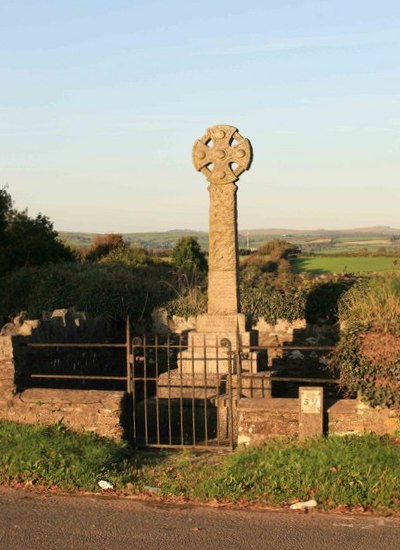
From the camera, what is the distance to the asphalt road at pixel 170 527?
252 inches

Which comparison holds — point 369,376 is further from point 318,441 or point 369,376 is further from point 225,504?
point 225,504

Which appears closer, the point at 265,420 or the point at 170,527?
the point at 170,527

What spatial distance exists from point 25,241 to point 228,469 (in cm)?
2109

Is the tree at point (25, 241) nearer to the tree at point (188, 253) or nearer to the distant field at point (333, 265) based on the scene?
the tree at point (188, 253)

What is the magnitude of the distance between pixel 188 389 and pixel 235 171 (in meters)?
4.53

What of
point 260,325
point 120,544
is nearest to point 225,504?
point 120,544

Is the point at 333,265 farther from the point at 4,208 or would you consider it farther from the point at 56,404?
the point at 56,404

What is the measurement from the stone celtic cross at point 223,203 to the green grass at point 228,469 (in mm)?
5446

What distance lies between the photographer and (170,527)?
684 cm

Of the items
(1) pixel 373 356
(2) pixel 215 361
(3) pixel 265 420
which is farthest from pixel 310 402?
(2) pixel 215 361

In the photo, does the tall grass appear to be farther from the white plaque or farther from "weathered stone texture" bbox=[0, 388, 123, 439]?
"weathered stone texture" bbox=[0, 388, 123, 439]

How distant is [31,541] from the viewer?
6.50m

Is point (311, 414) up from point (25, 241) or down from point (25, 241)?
down

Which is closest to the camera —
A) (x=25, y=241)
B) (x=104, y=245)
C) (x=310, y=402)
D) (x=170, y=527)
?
(x=170, y=527)
